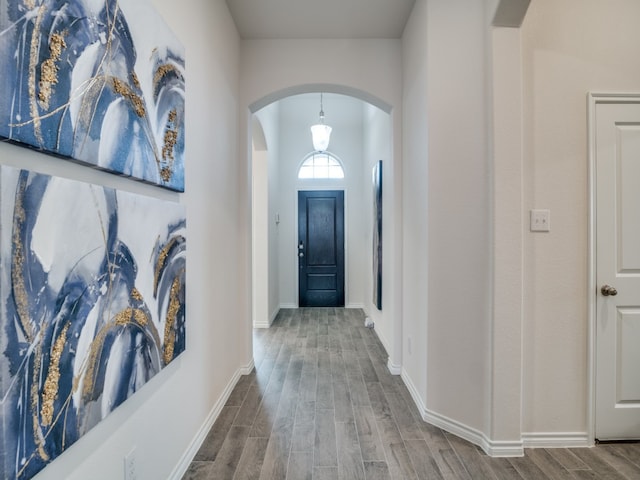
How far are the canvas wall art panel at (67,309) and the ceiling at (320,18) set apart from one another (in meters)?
A: 2.11

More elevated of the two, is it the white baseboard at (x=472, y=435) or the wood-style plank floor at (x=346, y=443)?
the white baseboard at (x=472, y=435)

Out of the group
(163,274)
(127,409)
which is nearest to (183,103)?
(163,274)

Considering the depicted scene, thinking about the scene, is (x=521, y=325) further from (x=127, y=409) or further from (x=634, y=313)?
(x=127, y=409)

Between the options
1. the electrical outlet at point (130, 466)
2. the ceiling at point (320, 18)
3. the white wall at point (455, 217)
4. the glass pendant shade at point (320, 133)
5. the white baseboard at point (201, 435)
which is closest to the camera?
the electrical outlet at point (130, 466)

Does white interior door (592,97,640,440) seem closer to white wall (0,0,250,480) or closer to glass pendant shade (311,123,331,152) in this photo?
white wall (0,0,250,480)

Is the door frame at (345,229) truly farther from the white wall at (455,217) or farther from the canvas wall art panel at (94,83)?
the canvas wall art panel at (94,83)

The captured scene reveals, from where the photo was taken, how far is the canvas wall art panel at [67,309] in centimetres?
82

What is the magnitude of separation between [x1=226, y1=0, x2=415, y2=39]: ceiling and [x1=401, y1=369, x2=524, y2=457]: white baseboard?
2928 millimetres

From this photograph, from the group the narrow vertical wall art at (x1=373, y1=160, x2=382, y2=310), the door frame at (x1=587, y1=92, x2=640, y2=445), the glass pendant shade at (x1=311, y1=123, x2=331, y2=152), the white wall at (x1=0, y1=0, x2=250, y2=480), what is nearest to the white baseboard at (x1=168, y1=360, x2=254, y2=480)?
the white wall at (x1=0, y1=0, x2=250, y2=480)

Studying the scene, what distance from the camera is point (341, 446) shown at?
6.91 ft

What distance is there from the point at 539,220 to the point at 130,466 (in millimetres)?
2336

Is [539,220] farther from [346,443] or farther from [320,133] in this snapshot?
[320,133]

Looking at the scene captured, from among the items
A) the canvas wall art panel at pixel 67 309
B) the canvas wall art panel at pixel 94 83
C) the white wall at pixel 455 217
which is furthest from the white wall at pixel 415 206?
the canvas wall art panel at pixel 67 309

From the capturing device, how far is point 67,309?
981 mm
